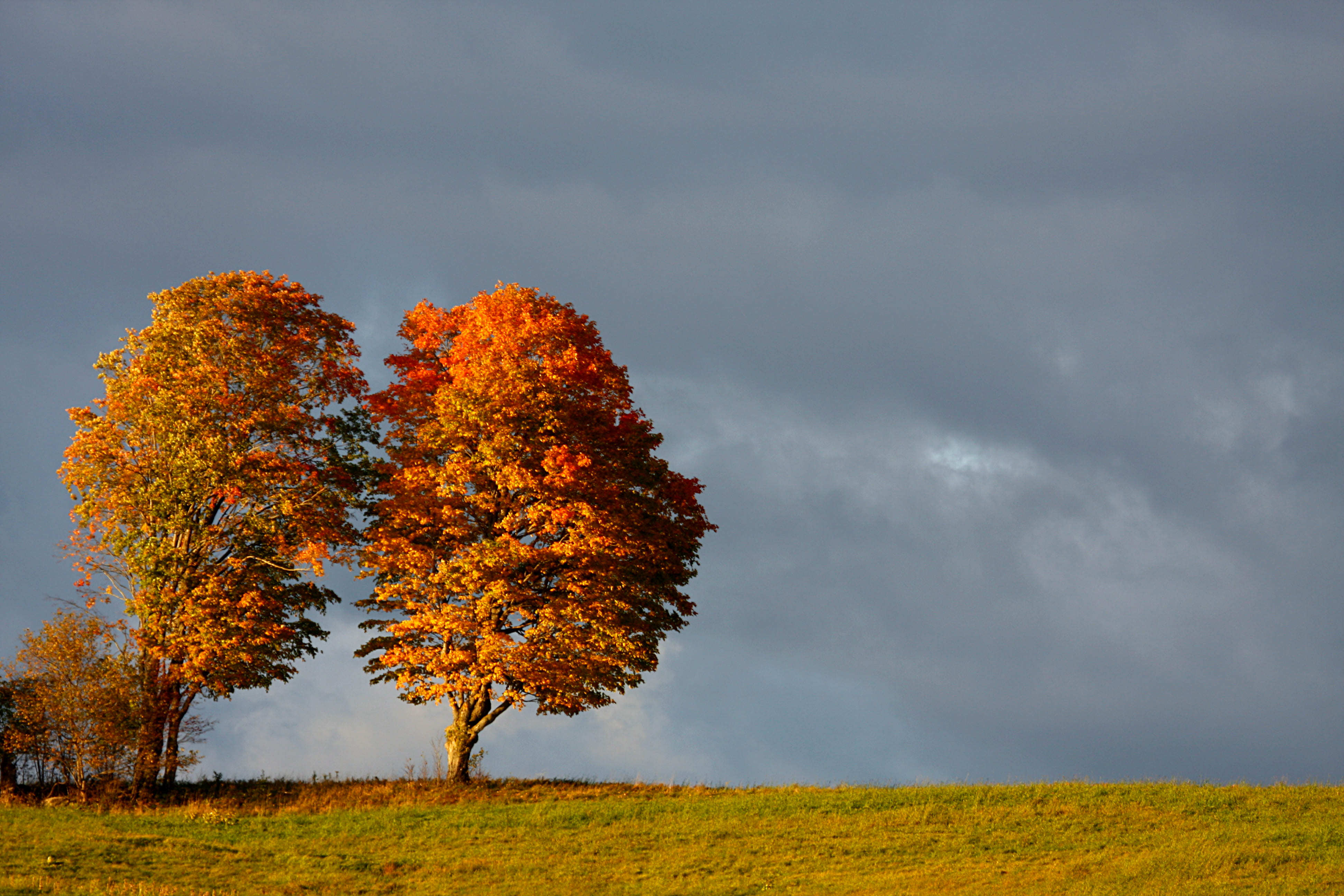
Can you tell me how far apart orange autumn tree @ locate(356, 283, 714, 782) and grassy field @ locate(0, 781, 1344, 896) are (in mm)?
4100

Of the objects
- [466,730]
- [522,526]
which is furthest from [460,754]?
[522,526]

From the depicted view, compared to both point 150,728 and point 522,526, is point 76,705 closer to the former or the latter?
point 150,728

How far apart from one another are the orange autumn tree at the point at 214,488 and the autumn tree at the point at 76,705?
0.70 meters

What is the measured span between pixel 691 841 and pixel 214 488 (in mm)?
19441

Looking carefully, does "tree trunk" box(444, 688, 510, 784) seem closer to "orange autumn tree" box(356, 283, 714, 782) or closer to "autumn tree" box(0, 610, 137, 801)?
"orange autumn tree" box(356, 283, 714, 782)

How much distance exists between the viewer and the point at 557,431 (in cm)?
3822

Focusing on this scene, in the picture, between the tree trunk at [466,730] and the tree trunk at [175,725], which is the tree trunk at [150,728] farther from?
the tree trunk at [466,730]

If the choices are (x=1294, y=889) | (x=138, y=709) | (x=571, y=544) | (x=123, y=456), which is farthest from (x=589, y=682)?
(x=1294, y=889)

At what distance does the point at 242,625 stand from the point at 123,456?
25.0ft

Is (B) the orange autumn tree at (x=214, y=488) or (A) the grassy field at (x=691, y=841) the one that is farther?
(B) the orange autumn tree at (x=214, y=488)

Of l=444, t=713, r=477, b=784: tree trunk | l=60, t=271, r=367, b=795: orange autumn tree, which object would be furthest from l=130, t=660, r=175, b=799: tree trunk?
l=444, t=713, r=477, b=784: tree trunk

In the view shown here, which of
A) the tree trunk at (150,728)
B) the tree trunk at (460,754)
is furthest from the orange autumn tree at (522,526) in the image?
the tree trunk at (150,728)

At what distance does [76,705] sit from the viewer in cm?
3506

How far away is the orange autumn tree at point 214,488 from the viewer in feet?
120
